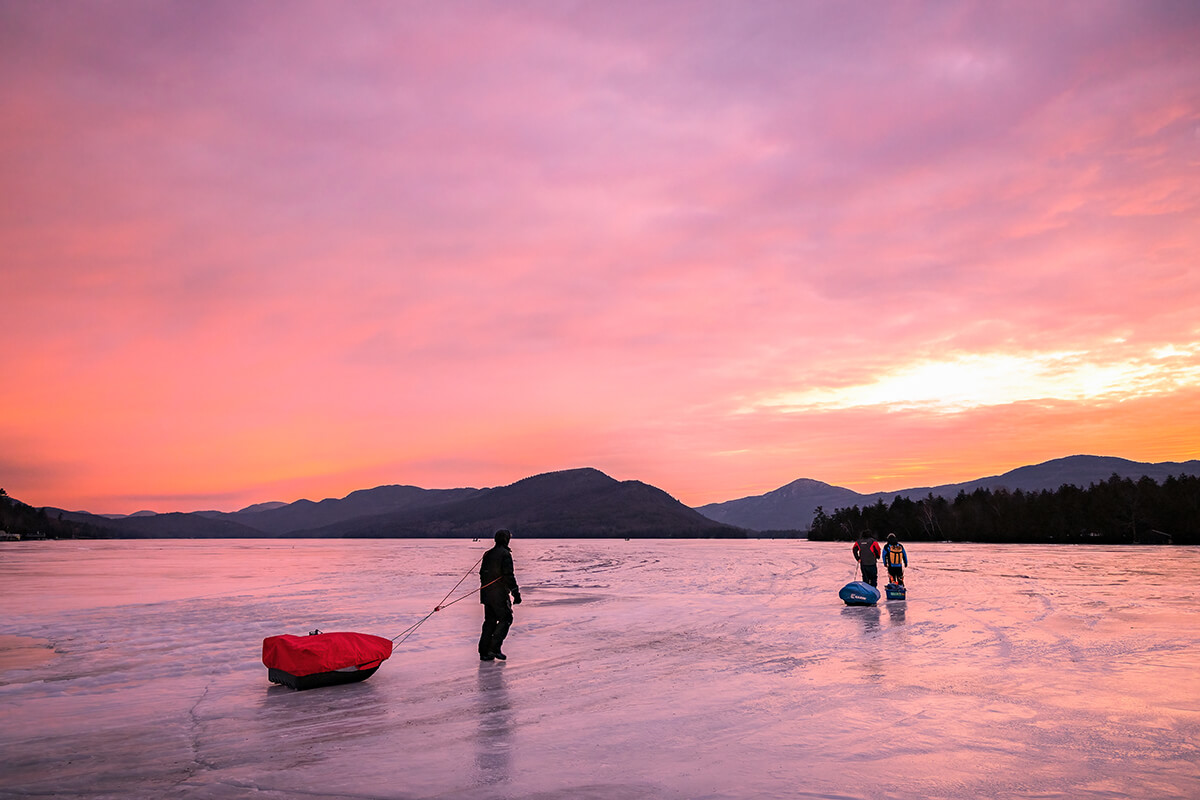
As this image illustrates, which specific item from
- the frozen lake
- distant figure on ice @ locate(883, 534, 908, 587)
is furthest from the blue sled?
distant figure on ice @ locate(883, 534, 908, 587)

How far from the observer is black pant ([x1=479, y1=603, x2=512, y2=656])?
13641 millimetres

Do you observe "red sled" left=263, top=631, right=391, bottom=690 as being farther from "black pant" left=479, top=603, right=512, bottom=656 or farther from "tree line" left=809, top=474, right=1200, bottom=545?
"tree line" left=809, top=474, right=1200, bottom=545

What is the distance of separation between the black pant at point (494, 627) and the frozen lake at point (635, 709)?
468 mm

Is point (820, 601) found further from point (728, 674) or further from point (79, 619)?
point (79, 619)

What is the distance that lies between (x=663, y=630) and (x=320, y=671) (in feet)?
27.7

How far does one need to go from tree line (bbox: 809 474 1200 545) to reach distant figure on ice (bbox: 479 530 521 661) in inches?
5022

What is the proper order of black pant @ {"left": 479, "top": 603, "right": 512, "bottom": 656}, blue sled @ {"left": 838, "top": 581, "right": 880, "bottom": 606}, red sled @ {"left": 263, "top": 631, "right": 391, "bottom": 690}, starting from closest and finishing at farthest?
red sled @ {"left": 263, "top": 631, "right": 391, "bottom": 690}, black pant @ {"left": 479, "top": 603, "right": 512, "bottom": 656}, blue sled @ {"left": 838, "top": 581, "right": 880, "bottom": 606}

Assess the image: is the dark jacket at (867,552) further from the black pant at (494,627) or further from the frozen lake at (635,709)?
the black pant at (494,627)

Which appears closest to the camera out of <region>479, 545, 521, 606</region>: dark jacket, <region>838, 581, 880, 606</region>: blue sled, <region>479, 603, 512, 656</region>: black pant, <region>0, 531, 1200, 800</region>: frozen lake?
<region>0, 531, 1200, 800</region>: frozen lake

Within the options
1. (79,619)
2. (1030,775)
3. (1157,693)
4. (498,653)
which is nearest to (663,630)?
A: (498,653)

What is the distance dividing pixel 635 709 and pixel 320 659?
190 inches

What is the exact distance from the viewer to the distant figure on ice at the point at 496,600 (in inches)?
537

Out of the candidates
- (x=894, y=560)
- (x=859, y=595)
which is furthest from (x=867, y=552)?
(x=859, y=595)

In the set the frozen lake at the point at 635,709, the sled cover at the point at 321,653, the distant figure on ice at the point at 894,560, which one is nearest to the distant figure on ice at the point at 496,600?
the frozen lake at the point at 635,709
